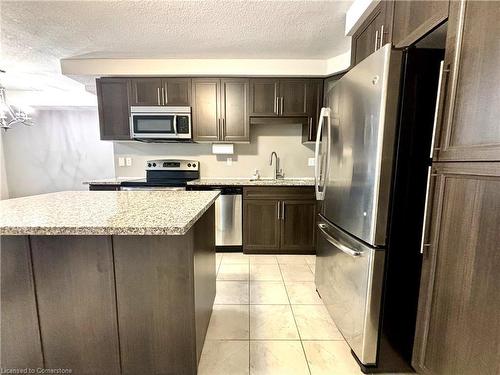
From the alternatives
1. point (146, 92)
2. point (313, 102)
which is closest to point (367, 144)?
point (313, 102)

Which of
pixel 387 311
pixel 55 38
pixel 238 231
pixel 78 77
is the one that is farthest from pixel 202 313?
pixel 78 77

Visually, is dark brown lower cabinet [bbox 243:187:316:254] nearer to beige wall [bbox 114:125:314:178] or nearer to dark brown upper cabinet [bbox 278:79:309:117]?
beige wall [bbox 114:125:314:178]

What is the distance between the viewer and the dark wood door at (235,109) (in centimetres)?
290

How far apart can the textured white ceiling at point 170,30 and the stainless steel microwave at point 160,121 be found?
62 centimetres

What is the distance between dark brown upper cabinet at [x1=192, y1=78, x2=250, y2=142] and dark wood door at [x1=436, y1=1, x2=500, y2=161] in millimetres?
2234

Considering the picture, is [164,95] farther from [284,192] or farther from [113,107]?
[284,192]

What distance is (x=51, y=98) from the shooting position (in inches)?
178

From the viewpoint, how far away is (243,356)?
1.41m

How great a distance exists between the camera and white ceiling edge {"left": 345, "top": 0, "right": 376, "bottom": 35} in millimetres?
1580

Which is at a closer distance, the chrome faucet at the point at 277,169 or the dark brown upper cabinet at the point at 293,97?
the dark brown upper cabinet at the point at 293,97

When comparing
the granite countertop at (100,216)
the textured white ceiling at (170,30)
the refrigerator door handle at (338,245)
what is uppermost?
the textured white ceiling at (170,30)

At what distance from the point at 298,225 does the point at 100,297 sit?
2204 millimetres

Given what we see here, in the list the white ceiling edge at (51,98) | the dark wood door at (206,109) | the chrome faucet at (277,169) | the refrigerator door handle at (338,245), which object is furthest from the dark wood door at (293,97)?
the white ceiling edge at (51,98)

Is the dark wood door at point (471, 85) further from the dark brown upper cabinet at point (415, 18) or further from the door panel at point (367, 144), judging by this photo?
the door panel at point (367, 144)
